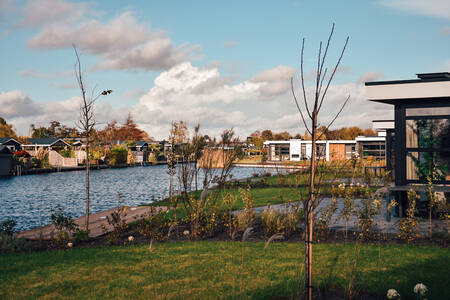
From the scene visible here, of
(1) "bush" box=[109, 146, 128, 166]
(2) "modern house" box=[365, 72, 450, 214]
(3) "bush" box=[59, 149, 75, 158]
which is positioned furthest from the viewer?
(3) "bush" box=[59, 149, 75, 158]

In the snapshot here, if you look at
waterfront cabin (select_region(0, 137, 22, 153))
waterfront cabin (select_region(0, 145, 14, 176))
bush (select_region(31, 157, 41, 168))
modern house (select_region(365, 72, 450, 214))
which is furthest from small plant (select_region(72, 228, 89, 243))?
waterfront cabin (select_region(0, 137, 22, 153))

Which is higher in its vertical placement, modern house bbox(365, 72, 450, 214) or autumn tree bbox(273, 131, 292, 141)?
autumn tree bbox(273, 131, 292, 141)

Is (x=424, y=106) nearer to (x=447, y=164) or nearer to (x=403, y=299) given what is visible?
(x=447, y=164)

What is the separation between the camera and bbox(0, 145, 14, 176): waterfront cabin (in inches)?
1171

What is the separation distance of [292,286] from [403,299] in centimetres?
110

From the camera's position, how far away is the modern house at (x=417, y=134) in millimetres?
8789

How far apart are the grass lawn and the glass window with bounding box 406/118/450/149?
A: 373 cm

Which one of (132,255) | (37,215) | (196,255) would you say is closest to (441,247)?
(196,255)

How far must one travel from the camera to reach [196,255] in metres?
5.75

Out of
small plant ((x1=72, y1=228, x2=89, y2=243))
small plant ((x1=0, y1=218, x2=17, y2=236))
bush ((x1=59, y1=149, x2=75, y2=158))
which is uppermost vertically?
bush ((x1=59, y1=149, x2=75, y2=158))

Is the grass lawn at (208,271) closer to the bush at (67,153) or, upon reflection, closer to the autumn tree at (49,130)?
the bush at (67,153)

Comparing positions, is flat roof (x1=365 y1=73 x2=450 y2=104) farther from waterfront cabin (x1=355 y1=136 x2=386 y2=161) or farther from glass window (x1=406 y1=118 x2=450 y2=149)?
waterfront cabin (x1=355 y1=136 x2=386 y2=161)

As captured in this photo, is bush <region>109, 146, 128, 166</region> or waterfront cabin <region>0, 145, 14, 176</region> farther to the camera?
bush <region>109, 146, 128, 166</region>

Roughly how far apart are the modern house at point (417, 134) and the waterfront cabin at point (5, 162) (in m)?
28.4
